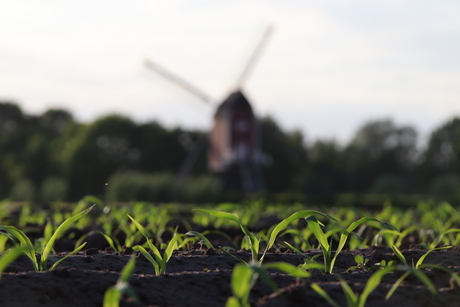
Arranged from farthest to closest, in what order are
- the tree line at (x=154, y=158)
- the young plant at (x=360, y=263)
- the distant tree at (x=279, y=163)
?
the distant tree at (x=279, y=163), the tree line at (x=154, y=158), the young plant at (x=360, y=263)

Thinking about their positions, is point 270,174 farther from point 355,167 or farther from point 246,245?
point 246,245

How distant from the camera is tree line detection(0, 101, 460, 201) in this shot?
4291 cm

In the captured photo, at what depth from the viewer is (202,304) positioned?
Answer: 223 cm

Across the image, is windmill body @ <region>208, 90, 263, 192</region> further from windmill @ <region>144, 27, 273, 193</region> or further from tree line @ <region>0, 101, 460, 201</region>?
tree line @ <region>0, 101, 460, 201</region>

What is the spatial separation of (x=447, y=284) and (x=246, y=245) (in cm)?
122

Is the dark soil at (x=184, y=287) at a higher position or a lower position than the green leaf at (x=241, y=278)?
lower

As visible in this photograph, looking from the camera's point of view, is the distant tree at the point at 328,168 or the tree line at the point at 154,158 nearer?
the tree line at the point at 154,158

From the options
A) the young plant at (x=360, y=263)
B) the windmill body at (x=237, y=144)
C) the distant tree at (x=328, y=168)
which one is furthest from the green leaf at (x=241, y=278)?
the distant tree at (x=328, y=168)

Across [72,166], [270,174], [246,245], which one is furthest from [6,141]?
[246,245]

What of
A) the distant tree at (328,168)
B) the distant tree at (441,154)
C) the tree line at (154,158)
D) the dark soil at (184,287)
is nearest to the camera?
the dark soil at (184,287)

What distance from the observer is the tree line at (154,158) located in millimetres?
42906

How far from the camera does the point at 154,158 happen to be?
146 feet

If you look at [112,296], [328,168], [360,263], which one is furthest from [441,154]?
[112,296]

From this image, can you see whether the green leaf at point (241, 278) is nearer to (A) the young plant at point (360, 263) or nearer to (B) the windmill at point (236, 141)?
(A) the young plant at point (360, 263)
